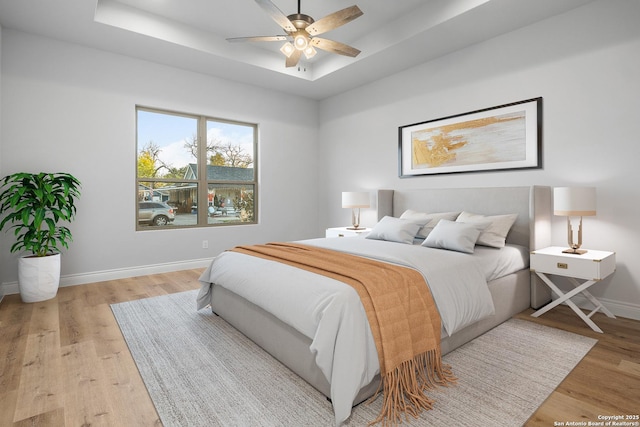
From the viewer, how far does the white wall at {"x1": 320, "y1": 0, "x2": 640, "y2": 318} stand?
9.52ft

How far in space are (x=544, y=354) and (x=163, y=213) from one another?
14.8 ft

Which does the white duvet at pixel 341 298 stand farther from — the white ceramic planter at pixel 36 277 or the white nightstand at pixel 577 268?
the white ceramic planter at pixel 36 277

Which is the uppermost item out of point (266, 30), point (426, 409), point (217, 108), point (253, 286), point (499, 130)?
point (266, 30)

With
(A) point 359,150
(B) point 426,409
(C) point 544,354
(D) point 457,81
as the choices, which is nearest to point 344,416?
(B) point 426,409

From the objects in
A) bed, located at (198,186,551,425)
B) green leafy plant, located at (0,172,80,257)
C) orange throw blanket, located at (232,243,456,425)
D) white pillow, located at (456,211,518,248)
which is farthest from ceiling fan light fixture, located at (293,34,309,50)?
green leafy plant, located at (0,172,80,257)

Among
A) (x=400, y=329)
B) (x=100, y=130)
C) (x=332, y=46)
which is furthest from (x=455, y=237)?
(x=100, y=130)

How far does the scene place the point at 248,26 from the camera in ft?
13.1

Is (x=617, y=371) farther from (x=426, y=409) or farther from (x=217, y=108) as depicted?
(x=217, y=108)

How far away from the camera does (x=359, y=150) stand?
534 centimetres

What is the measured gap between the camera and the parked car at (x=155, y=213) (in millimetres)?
4555

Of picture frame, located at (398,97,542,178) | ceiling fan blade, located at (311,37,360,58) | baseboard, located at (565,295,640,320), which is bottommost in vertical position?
baseboard, located at (565,295,640,320)

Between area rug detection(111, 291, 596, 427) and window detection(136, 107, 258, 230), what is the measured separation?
88.0 inches

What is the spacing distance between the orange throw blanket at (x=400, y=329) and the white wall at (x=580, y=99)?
2144 millimetres

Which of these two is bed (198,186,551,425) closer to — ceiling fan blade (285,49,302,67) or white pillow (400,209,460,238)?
white pillow (400,209,460,238)
